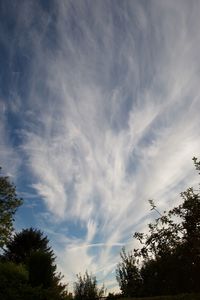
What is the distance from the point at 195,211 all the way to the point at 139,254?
3.54m

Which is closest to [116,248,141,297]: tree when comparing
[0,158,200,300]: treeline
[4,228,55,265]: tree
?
[0,158,200,300]: treeline

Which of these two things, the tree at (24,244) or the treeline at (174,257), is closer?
the treeline at (174,257)

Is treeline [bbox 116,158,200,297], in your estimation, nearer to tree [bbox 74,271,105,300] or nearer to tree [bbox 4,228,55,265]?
tree [bbox 74,271,105,300]

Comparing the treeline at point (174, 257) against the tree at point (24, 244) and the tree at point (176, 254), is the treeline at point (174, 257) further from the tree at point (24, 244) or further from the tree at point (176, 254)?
the tree at point (24, 244)

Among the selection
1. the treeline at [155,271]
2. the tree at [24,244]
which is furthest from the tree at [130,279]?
the tree at [24,244]

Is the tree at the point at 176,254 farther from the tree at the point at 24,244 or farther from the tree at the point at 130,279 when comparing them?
the tree at the point at 24,244

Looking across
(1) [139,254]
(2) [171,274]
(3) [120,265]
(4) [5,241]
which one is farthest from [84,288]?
(4) [5,241]

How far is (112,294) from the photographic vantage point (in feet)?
56.7

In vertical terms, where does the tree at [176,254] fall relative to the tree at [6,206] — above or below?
below

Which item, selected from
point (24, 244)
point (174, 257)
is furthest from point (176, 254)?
point (24, 244)

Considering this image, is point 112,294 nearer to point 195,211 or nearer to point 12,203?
point 195,211

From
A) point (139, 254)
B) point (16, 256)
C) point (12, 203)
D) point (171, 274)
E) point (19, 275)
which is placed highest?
point (12, 203)

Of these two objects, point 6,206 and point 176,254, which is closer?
point 176,254

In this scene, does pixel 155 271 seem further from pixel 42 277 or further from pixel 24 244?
pixel 24 244
